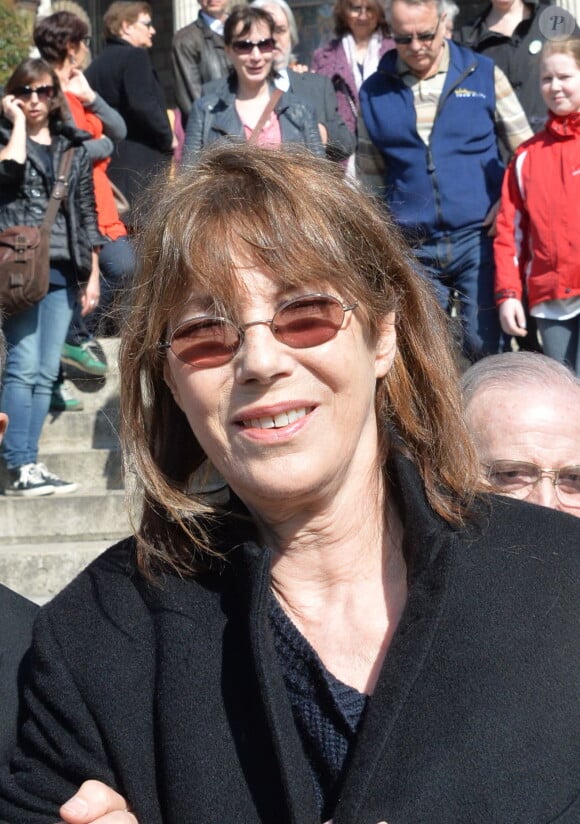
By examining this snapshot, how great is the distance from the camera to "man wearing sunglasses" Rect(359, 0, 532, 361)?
18.5 ft

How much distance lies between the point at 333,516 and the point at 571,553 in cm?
40

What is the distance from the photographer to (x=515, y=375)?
9.48 ft

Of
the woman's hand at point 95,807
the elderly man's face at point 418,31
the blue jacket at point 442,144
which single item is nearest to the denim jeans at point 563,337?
the blue jacket at point 442,144

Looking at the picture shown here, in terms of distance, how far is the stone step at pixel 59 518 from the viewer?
20.0 feet

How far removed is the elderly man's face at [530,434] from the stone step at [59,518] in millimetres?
3514

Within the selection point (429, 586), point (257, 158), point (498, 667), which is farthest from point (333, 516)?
point (257, 158)

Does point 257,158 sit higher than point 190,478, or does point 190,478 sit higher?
point 257,158

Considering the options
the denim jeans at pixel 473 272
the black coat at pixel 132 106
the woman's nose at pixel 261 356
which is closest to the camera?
the woman's nose at pixel 261 356

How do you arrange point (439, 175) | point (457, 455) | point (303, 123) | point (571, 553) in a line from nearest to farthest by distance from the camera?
point (571, 553)
point (457, 455)
point (439, 175)
point (303, 123)

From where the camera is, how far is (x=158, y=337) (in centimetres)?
211

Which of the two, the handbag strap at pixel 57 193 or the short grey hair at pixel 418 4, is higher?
the short grey hair at pixel 418 4

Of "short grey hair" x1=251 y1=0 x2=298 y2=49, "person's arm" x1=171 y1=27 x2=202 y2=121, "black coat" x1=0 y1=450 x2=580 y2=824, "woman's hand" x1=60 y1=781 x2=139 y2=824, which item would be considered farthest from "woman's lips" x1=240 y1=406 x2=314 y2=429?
"person's arm" x1=171 y1=27 x2=202 y2=121

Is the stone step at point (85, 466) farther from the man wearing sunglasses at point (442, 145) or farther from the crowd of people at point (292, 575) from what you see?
the crowd of people at point (292, 575)

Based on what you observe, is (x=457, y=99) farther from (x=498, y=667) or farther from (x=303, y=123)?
(x=498, y=667)
